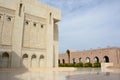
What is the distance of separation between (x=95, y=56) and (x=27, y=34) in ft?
51.7

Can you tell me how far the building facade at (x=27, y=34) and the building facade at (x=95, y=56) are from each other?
10069 mm

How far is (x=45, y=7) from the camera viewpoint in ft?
68.3

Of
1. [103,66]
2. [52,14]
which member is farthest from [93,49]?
[52,14]

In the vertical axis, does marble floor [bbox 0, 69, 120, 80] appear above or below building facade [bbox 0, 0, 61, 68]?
below

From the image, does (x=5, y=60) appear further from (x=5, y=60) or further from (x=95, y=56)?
(x=95, y=56)

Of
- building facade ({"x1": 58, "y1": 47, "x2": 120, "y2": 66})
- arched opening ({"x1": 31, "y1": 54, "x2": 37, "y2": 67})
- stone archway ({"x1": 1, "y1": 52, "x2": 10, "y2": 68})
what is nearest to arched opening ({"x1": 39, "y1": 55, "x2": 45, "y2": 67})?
arched opening ({"x1": 31, "y1": 54, "x2": 37, "y2": 67})

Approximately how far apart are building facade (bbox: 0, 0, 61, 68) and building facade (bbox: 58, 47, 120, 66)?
33.0 ft

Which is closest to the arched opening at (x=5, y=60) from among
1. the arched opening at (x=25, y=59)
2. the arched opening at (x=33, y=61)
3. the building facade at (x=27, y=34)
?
the building facade at (x=27, y=34)

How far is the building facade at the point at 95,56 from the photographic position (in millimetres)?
23967

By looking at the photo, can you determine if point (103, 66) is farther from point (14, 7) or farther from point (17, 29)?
point (14, 7)

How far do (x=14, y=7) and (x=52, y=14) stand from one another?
6105 millimetres

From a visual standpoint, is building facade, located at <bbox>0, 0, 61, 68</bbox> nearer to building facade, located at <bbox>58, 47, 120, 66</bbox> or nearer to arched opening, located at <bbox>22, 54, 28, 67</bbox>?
arched opening, located at <bbox>22, 54, 28, 67</bbox>

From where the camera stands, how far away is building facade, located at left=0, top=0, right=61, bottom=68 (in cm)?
1588

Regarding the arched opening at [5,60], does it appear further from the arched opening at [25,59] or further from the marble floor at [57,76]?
the marble floor at [57,76]
